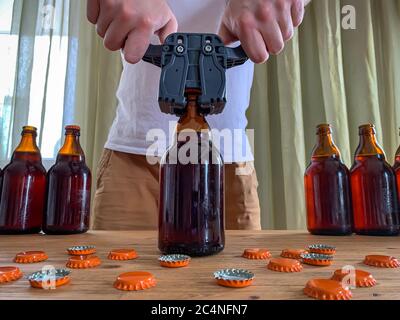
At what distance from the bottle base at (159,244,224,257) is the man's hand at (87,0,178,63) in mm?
250

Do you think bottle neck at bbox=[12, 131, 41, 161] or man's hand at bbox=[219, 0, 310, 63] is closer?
man's hand at bbox=[219, 0, 310, 63]

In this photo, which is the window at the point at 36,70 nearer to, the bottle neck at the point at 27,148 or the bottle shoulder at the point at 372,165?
the bottle neck at the point at 27,148

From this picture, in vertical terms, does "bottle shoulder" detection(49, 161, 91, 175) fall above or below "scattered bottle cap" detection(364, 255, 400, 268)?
above

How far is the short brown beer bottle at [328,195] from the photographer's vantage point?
50 cm

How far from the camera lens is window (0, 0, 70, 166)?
1.25m

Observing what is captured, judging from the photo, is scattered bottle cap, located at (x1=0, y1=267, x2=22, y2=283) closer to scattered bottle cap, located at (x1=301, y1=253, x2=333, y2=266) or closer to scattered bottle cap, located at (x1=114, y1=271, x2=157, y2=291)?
scattered bottle cap, located at (x1=114, y1=271, x2=157, y2=291)

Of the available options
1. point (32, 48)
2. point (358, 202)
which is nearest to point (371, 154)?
point (358, 202)

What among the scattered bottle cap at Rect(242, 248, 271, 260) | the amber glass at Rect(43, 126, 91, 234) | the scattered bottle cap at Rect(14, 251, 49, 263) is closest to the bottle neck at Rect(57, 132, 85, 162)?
the amber glass at Rect(43, 126, 91, 234)

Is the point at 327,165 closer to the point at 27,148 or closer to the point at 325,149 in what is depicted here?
the point at 325,149

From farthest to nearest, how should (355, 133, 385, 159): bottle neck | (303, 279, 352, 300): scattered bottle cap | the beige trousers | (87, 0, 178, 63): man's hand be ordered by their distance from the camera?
1. the beige trousers
2. (355, 133, 385, 159): bottle neck
3. (87, 0, 178, 63): man's hand
4. (303, 279, 352, 300): scattered bottle cap

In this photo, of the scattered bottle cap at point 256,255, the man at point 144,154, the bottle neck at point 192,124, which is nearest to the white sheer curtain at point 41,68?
the man at point 144,154

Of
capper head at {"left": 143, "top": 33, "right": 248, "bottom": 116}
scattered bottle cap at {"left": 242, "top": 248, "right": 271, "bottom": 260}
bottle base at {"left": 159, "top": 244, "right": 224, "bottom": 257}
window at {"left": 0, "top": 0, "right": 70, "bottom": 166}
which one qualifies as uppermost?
window at {"left": 0, "top": 0, "right": 70, "bottom": 166}

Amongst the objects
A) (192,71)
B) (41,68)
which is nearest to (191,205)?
(192,71)

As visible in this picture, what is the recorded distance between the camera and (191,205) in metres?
0.32
